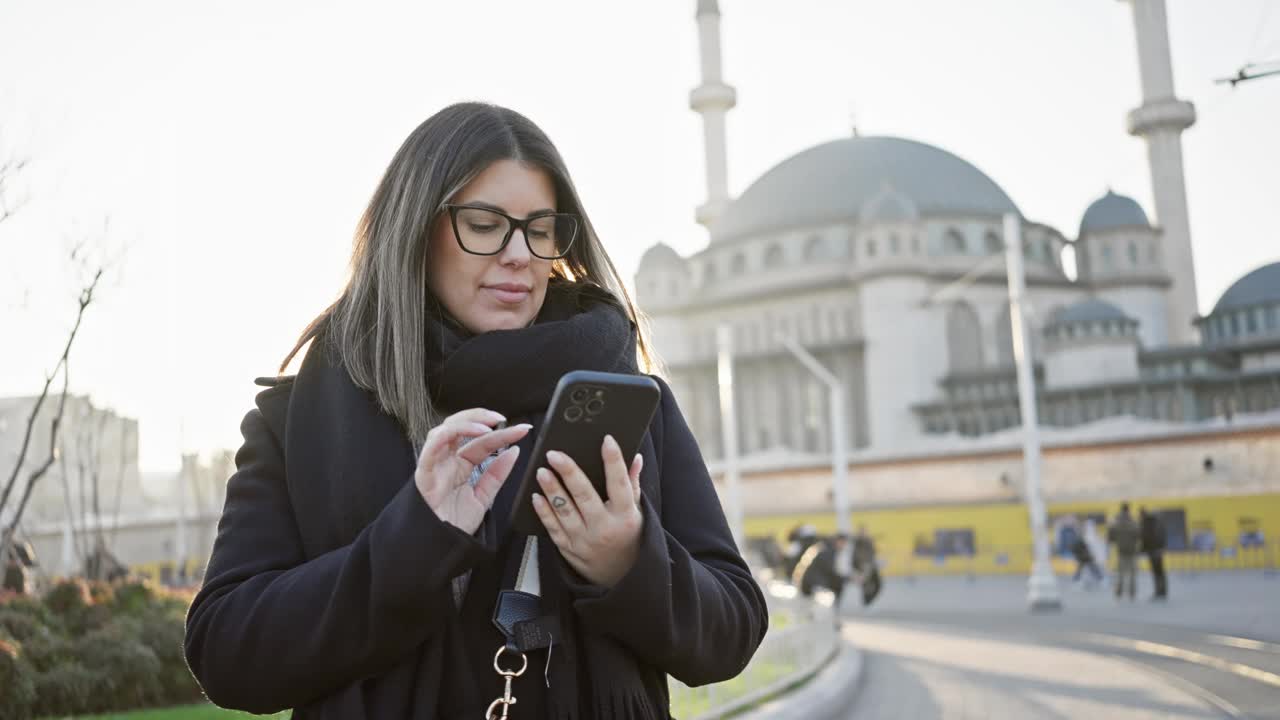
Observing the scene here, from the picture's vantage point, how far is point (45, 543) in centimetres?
4494

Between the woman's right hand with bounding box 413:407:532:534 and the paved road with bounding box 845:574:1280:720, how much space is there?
24.2ft

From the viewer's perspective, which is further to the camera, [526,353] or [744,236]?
[744,236]

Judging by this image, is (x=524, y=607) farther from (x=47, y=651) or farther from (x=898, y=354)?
(x=898, y=354)

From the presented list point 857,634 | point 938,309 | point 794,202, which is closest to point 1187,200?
point 938,309

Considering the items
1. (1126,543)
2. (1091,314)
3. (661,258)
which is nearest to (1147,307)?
(1091,314)

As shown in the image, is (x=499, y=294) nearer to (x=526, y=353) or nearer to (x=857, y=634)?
(x=526, y=353)

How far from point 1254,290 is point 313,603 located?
59.0 meters

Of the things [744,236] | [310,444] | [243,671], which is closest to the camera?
[243,671]

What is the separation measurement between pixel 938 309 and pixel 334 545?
55.7 metres

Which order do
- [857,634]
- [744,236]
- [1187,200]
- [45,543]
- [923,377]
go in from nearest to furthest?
[857,634] → [45,543] → [923,377] → [1187,200] → [744,236]

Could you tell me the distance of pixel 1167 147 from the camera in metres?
55.6

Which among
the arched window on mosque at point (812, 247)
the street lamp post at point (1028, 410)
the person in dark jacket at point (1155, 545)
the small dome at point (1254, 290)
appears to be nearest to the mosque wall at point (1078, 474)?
the street lamp post at point (1028, 410)

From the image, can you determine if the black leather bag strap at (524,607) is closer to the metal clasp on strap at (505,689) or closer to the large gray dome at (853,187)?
the metal clasp on strap at (505,689)

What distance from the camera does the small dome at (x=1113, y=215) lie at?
60.6 m
